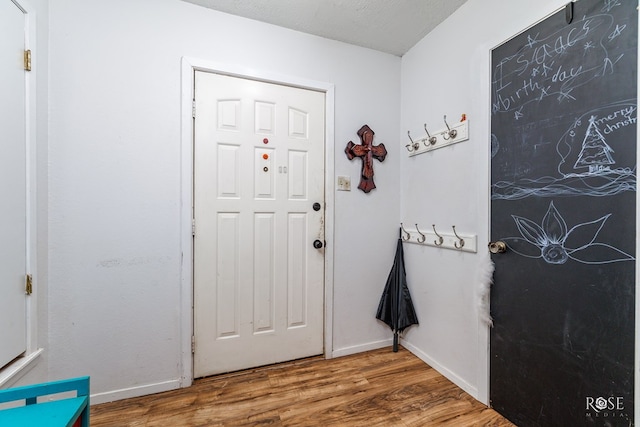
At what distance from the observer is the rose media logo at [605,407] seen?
1065 mm

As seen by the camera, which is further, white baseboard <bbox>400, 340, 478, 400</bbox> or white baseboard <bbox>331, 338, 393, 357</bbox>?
white baseboard <bbox>331, 338, 393, 357</bbox>

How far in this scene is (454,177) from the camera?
1785 millimetres

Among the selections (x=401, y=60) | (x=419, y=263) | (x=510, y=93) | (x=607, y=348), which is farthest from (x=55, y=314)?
(x=401, y=60)

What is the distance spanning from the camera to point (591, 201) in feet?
3.73

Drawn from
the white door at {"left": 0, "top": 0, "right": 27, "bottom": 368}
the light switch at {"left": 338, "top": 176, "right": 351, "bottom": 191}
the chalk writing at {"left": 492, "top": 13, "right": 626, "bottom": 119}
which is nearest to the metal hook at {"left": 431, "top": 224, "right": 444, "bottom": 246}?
the light switch at {"left": 338, "top": 176, "right": 351, "bottom": 191}

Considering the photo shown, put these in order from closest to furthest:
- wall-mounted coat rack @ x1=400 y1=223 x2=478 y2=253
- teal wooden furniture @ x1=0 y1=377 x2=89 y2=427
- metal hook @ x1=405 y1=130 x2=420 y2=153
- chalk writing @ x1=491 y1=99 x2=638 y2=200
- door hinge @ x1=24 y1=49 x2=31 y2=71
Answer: teal wooden furniture @ x1=0 y1=377 x2=89 y2=427, chalk writing @ x1=491 y1=99 x2=638 y2=200, door hinge @ x1=24 y1=49 x2=31 y2=71, wall-mounted coat rack @ x1=400 y1=223 x2=478 y2=253, metal hook @ x1=405 y1=130 x2=420 y2=153

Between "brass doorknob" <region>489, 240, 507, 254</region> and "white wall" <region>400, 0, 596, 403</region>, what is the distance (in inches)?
2.6

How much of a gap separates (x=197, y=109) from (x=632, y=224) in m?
2.20

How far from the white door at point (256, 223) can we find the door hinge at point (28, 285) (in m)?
0.74

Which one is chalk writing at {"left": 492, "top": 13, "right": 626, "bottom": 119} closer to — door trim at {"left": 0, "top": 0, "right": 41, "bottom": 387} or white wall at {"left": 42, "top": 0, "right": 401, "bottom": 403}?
white wall at {"left": 42, "top": 0, "right": 401, "bottom": 403}

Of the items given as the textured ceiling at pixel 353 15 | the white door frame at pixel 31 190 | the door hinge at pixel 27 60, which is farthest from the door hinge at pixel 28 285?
the textured ceiling at pixel 353 15

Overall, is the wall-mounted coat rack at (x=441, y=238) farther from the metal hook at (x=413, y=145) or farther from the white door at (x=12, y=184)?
the white door at (x=12, y=184)

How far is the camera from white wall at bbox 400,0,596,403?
1577mm

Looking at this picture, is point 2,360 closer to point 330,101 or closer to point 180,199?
point 180,199
